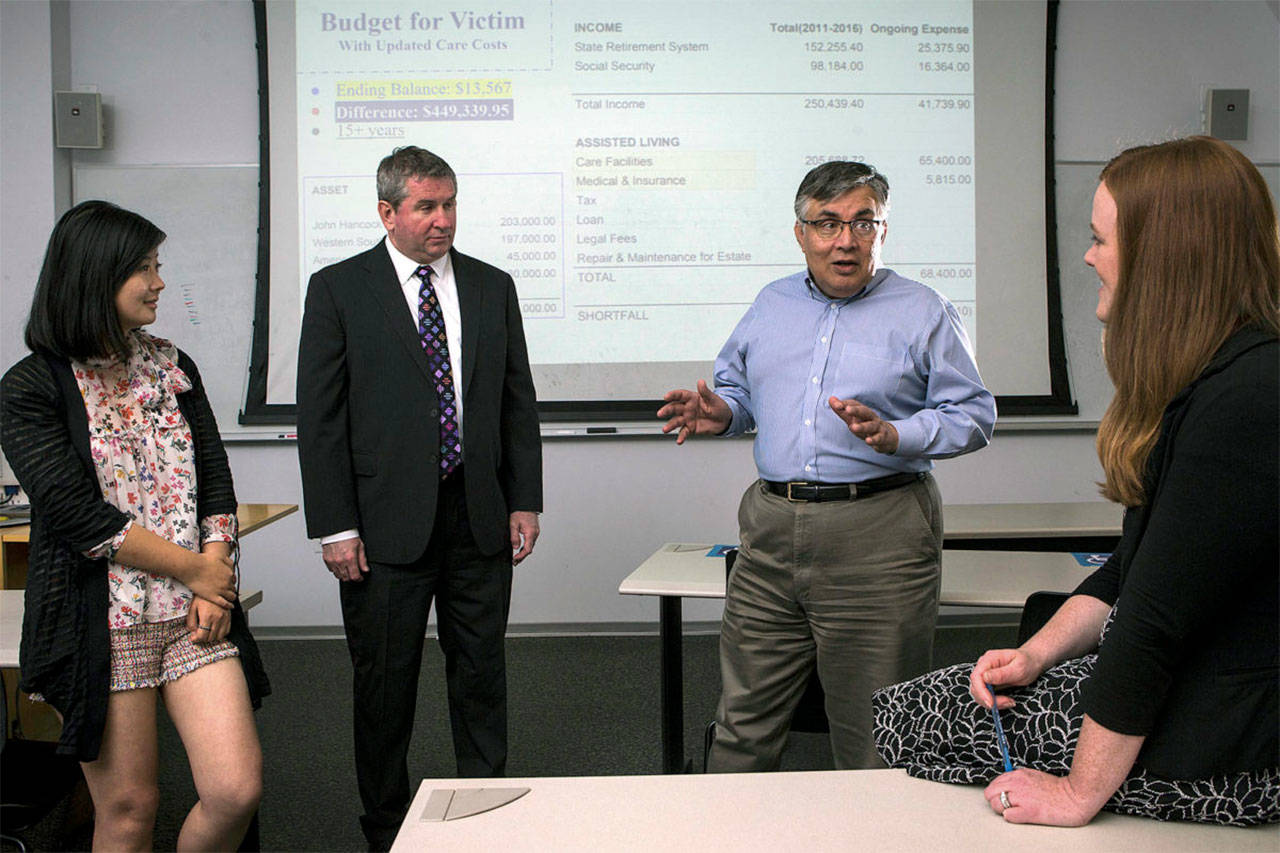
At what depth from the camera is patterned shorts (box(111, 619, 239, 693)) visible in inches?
68.6

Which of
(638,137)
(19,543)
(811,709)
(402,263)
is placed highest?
(638,137)

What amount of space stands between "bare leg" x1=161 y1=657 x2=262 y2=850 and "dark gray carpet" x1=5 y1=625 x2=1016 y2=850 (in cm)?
79

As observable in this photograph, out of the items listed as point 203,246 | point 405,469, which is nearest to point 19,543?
point 203,246

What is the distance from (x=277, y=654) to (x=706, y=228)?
256 cm

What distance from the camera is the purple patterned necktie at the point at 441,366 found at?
2389 millimetres

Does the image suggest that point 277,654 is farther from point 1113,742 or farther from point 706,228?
point 1113,742

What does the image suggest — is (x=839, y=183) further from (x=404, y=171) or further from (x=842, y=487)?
(x=404, y=171)

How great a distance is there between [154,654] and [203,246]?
2920 mm

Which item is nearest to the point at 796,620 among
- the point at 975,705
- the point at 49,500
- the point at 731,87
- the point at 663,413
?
the point at 663,413

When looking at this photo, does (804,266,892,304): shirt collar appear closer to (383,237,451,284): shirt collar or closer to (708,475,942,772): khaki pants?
(708,475,942,772): khaki pants

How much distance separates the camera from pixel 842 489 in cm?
205

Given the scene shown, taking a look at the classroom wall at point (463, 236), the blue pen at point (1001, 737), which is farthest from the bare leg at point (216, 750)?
the classroom wall at point (463, 236)

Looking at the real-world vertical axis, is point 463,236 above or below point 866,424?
above

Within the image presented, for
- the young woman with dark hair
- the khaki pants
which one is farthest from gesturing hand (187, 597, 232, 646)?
the khaki pants
